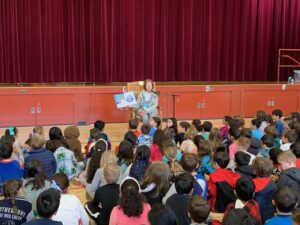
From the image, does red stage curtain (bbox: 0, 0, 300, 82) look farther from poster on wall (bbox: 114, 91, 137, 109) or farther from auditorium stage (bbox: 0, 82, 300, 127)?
poster on wall (bbox: 114, 91, 137, 109)

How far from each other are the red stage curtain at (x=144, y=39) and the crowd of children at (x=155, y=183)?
5.14 metres

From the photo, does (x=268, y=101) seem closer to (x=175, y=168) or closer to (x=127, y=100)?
(x=127, y=100)

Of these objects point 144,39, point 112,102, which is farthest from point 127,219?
point 144,39

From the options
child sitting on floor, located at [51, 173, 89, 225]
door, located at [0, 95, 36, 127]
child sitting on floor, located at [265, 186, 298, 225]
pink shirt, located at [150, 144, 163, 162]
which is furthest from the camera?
door, located at [0, 95, 36, 127]

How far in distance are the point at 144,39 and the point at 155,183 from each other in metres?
8.22

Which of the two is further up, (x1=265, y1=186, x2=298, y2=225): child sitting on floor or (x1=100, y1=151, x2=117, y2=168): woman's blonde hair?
(x1=100, y1=151, x2=117, y2=168): woman's blonde hair

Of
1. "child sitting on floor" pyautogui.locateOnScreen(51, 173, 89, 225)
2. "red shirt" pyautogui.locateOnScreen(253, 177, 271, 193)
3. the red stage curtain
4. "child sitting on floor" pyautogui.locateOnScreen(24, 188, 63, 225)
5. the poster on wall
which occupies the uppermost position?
the red stage curtain

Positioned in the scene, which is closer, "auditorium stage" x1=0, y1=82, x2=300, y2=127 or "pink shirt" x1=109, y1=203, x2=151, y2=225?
"pink shirt" x1=109, y1=203, x2=151, y2=225

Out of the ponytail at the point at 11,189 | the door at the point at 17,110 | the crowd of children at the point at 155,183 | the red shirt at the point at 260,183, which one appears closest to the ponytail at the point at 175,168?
the crowd of children at the point at 155,183

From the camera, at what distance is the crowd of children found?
3.11 meters

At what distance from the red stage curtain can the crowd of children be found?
5135 mm

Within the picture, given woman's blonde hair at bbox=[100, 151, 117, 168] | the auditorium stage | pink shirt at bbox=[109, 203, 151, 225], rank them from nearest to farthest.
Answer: pink shirt at bbox=[109, 203, 151, 225], woman's blonde hair at bbox=[100, 151, 117, 168], the auditorium stage

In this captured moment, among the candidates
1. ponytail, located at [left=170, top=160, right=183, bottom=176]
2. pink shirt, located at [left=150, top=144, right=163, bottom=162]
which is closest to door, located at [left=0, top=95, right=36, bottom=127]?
pink shirt, located at [left=150, top=144, right=163, bottom=162]

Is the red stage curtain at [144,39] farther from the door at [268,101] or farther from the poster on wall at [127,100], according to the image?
the poster on wall at [127,100]
